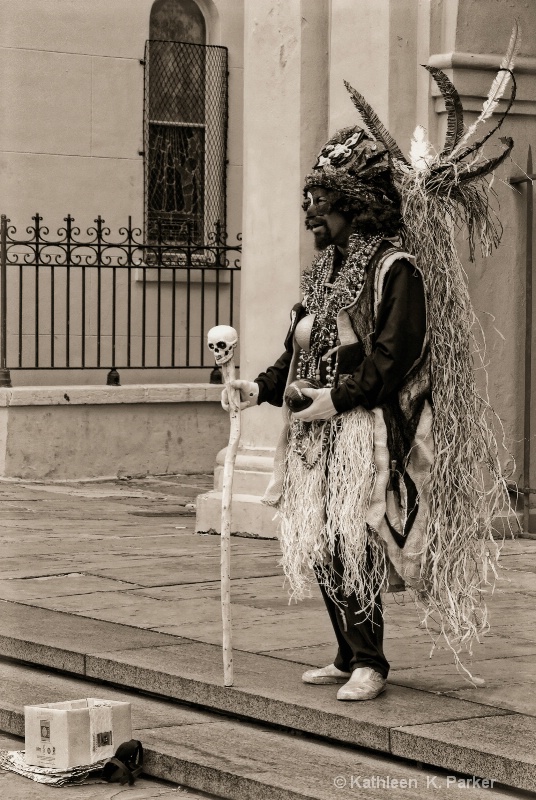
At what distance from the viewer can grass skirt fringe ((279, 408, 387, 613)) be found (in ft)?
17.6

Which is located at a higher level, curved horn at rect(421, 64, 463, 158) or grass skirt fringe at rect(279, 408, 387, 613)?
curved horn at rect(421, 64, 463, 158)

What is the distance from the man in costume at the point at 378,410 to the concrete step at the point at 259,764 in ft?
1.13

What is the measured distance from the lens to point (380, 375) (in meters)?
5.34

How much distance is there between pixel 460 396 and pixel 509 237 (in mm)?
4306

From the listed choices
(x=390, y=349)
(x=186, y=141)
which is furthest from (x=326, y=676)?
(x=186, y=141)

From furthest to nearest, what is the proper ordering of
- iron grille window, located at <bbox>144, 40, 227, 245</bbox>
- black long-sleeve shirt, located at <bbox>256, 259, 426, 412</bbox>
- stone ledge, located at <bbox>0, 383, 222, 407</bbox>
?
iron grille window, located at <bbox>144, 40, 227, 245</bbox> < stone ledge, located at <bbox>0, 383, 222, 407</bbox> < black long-sleeve shirt, located at <bbox>256, 259, 426, 412</bbox>

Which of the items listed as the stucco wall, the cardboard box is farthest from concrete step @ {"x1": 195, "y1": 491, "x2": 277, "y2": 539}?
the stucco wall

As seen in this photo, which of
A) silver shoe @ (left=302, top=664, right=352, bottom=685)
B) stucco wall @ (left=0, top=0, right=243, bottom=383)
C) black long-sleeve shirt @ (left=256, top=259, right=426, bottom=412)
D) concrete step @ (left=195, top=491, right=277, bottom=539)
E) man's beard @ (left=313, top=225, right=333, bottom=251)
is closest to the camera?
black long-sleeve shirt @ (left=256, top=259, right=426, bottom=412)

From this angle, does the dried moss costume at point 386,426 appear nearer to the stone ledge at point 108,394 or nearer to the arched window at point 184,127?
the stone ledge at point 108,394

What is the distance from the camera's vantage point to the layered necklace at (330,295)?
216 inches

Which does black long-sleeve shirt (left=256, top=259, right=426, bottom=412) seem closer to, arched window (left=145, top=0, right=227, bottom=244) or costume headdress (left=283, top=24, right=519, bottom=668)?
costume headdress (left=283, top=24, right=519, bottom=668)

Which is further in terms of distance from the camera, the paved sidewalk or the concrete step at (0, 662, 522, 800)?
the paved sidewalk

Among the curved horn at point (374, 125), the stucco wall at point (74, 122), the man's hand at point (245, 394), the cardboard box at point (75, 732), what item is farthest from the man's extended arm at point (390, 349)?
the stucco wall at point (74, 122)

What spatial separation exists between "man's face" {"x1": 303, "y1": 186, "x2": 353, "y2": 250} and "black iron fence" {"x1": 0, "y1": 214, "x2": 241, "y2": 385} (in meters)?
8.22
